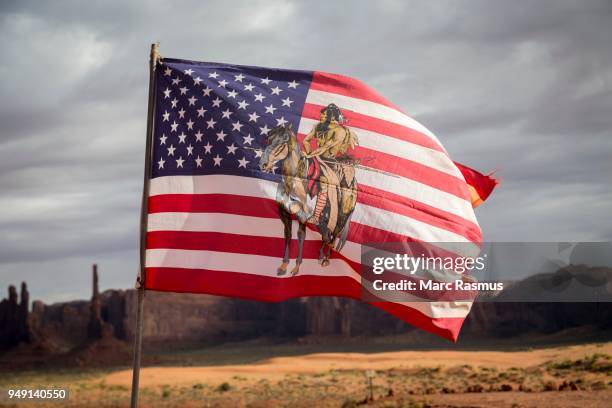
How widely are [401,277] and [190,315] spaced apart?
113 metres

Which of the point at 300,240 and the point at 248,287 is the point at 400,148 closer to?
the point at 300,240

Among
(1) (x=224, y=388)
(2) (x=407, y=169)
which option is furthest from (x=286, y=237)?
(1) (x=224, y=388)

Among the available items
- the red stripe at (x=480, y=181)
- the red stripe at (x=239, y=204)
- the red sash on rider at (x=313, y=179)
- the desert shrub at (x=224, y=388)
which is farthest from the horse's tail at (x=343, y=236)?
the desert shrub at (x=224, y=388)

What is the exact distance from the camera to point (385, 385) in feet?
130

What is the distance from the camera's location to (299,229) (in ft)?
26.5

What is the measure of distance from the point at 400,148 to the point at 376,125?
1.18 ft

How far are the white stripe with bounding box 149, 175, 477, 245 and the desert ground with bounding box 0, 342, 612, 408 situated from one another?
1653 centimetres

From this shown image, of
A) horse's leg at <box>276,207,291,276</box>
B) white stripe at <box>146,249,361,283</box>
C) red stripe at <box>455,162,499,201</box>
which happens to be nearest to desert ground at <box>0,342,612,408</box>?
Answer: red stripe at <box>455,162,499,201</box>

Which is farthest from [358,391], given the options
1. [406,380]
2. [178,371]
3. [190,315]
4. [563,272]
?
[190,315]

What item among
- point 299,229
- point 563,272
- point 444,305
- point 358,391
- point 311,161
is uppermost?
point 563,272

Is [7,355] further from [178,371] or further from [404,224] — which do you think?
[404,224]

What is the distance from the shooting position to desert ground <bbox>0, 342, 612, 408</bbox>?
87.7ft

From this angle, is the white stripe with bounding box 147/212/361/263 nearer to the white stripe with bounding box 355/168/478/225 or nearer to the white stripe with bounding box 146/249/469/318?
the white stripe with bounding box 146/249/469/318

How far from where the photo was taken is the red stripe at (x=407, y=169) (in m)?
8.34
